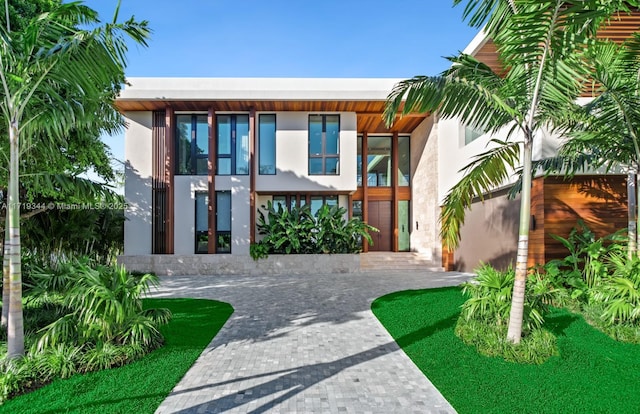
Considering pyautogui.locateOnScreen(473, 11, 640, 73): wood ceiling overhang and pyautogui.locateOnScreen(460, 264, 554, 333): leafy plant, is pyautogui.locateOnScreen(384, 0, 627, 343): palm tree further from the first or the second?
pyautogui.locateOnScreen(473, 11, 640, 73): wood ceiling overhang

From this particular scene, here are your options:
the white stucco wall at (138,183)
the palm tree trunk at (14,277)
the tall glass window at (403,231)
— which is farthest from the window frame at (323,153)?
the palm tree trunk at (14,277)

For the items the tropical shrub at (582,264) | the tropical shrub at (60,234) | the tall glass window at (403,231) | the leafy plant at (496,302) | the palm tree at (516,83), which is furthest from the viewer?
the tall glass window at (403,231)

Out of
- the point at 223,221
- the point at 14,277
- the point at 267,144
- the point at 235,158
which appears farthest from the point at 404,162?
the point at 14,277

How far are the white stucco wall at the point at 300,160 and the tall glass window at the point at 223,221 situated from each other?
132 cm

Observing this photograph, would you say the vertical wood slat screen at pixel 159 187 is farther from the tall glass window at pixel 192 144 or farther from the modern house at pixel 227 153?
the tall glass window at pixel 192 144

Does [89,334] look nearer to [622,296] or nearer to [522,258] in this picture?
[522,258]

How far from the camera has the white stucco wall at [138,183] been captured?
39.1 ft

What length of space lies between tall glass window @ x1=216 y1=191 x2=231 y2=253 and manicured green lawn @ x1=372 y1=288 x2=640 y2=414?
811 cm

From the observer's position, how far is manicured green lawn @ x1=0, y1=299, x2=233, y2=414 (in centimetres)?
303

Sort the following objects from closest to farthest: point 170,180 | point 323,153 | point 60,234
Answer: point 60,234 < point 170,180 < point 323,153

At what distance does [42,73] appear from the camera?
3725 millimetres

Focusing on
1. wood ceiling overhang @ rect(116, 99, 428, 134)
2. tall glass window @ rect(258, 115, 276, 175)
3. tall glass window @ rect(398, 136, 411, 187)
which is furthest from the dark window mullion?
tall glass window @ rect(398, 136, 411, 187)

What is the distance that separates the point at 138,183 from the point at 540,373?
41.9 feet

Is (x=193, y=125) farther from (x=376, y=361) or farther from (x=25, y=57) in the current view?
(x=376, y=361)
